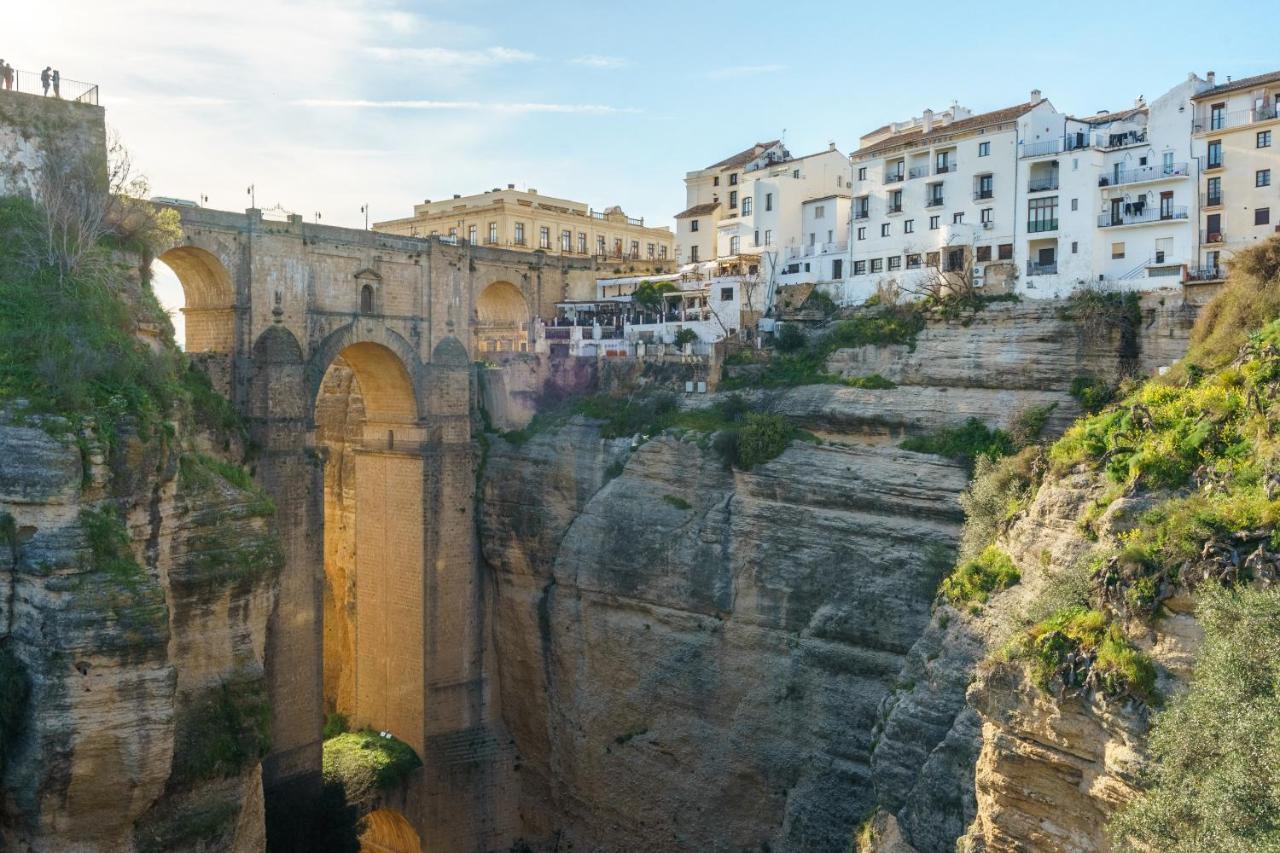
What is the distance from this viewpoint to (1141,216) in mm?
28844

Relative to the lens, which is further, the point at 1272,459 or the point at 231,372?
the point at 231,372

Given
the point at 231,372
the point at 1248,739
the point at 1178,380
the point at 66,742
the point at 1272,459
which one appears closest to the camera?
→ the point at 1248,739

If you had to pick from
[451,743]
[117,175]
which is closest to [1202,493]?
[117,175]

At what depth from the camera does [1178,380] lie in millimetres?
17609

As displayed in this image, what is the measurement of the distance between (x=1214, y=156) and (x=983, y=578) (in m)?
17.5

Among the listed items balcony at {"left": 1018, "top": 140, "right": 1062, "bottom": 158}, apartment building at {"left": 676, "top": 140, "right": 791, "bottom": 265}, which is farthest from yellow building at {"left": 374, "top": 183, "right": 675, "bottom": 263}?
balcony at {"left": 1018, "top": 140, "right": 1062, "bottom": 158}

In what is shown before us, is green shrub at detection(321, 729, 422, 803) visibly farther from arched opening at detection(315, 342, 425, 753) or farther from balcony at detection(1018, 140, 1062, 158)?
balcony at detection(1018, 140, 1062, 158)

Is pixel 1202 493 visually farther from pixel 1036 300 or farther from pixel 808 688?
pixel 1036 300

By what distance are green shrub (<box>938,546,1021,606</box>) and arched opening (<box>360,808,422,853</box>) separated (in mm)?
19683

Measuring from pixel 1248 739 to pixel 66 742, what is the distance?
15.2m

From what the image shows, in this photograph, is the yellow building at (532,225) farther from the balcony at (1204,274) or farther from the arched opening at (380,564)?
the balcony at (1204,274)

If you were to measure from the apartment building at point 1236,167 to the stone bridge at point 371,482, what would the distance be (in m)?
19.3

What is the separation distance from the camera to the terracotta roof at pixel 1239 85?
91.4 ft

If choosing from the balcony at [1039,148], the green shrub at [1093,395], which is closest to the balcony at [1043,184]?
the balcony at [1039,148]
